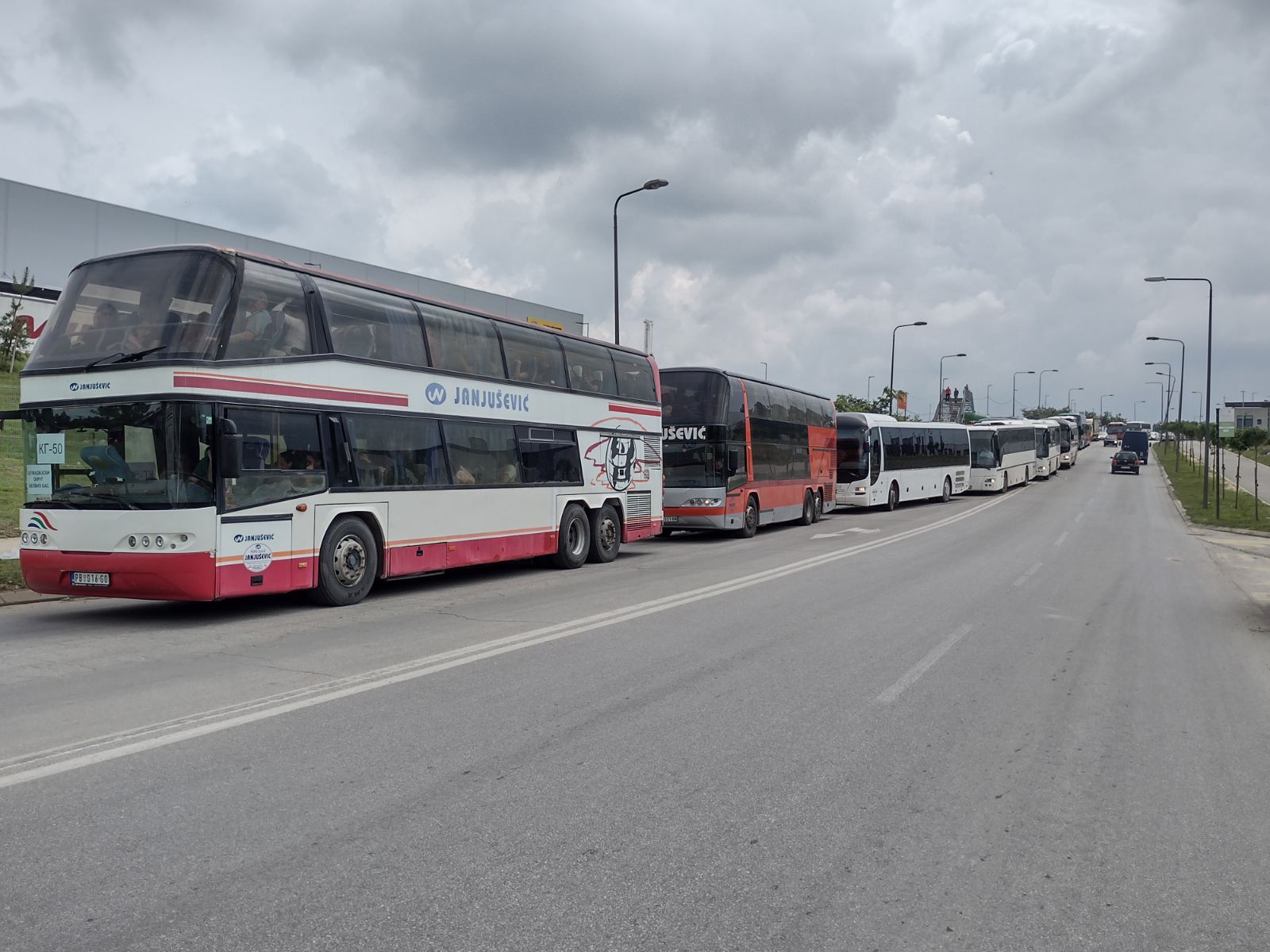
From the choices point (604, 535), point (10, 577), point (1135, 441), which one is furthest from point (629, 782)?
point (1135, 441)

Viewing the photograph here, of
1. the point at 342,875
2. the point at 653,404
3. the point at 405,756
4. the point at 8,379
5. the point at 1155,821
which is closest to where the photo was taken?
the point at 342,875

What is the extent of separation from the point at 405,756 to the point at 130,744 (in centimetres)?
152

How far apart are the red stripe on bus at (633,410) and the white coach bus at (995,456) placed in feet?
100

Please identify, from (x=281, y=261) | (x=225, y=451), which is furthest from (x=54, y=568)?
(x=281, y=261)

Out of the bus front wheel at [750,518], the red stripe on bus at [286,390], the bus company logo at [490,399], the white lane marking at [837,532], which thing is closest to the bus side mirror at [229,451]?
the red stripe on bus at [286,390]

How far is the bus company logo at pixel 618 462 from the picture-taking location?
17031mm

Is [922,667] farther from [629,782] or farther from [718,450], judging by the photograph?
[718,450]

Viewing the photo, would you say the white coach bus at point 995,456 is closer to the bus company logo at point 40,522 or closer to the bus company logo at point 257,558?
the bus company logo at point 257,558

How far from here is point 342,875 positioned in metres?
3.75

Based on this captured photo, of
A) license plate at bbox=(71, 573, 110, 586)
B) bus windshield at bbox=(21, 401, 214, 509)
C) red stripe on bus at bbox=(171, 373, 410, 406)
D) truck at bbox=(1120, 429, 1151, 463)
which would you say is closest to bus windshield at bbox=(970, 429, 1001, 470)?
truck at bbox=(1120, 429, 1151, 463)

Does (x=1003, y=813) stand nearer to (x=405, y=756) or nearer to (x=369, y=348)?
(x=405, y=756)

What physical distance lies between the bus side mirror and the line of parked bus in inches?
0.7

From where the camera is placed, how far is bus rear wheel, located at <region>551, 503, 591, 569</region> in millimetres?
16078

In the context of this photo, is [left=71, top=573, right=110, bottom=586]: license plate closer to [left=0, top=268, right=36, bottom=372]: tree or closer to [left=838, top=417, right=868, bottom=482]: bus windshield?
[left=838, top=417, right=868, bottom=482]: bus windshield
